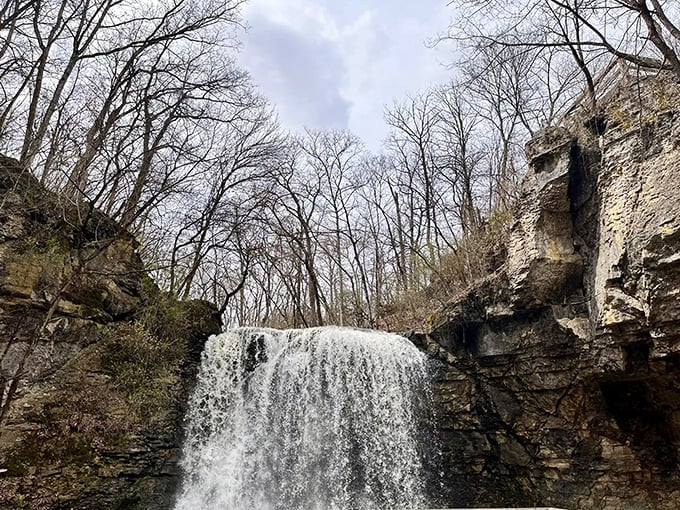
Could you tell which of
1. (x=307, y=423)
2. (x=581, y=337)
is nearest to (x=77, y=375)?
(x=307, y=423)

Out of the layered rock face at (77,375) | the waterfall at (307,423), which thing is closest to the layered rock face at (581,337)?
the waterfall at (307,423)

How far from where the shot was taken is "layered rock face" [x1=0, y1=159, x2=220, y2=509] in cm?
661

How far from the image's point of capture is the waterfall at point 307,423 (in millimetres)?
7695

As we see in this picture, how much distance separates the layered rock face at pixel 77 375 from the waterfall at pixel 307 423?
629 millimetres

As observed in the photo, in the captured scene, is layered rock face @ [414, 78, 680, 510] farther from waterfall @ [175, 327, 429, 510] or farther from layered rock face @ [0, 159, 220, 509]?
layered rock face @ [0, 159, 220, 509]

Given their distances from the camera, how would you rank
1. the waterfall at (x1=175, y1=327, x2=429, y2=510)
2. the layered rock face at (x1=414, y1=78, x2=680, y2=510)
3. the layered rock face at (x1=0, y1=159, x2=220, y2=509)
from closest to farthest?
the layered rock face at (x1=414, y1=78, x2=680, y2=510) < the layered rock face at (x1=0, y1=159, x2=220, y2=509) < the waterfall at (x1=175, y1=327, x2=429, y2=510)

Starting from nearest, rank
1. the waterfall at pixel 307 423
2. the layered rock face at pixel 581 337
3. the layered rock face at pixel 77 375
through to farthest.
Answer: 1. the layered rock face at pixel 581 337
2. the layered rock face at pixel 77 375
3. the waterfall at pixel 307 423

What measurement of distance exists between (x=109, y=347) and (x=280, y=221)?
29.7 ft

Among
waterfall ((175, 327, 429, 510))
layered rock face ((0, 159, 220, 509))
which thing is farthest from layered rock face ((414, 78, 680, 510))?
layered rock face ((0, 159, 220, 509))

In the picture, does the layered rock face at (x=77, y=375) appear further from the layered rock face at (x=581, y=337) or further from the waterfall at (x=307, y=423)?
the layered rock face at (x=581, y=337)

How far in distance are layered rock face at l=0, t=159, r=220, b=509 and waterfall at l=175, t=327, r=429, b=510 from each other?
629 mm

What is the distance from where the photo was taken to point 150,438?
7.68 metres

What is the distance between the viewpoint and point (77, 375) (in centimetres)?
741

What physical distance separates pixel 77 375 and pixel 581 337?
7.92 metres
